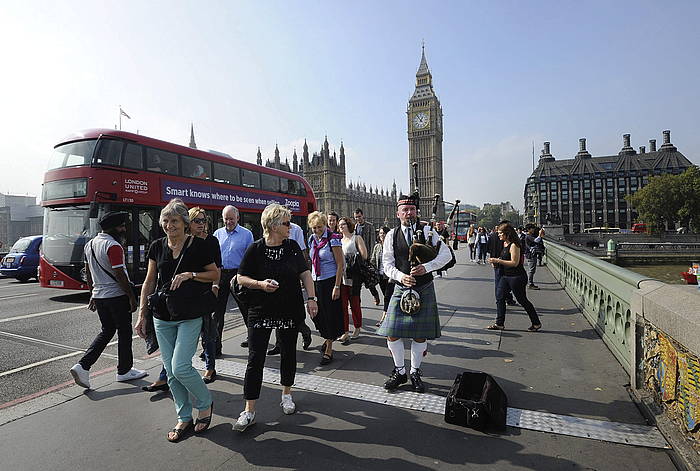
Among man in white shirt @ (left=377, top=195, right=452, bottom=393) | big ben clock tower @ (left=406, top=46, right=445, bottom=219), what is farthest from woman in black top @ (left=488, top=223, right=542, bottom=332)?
big ben clock tower @ (left=406, top=46, right=445, bottom=219)

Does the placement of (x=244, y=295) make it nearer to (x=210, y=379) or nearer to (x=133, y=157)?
(x=210, y=379)

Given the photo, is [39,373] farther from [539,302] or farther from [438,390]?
[539,302]

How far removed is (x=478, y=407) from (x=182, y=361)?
2.41 meters

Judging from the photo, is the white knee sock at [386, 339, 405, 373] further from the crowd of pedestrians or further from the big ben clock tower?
the big ben clock tower

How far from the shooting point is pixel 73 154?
10.4m

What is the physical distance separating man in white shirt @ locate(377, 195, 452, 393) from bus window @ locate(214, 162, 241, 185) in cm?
1110

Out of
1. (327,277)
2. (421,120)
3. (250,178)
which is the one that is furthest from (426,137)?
(327,277)

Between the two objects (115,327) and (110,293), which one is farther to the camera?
(115,327)

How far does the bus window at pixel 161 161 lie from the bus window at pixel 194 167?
13.2 inches

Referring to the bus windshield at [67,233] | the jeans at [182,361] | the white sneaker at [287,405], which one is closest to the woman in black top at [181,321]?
the jeans at [182,361]

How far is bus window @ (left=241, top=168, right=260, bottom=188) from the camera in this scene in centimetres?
1536

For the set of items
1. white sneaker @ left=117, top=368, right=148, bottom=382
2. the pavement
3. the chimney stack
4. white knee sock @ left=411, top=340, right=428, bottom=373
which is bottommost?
the pavement

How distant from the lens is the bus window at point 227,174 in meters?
14.1

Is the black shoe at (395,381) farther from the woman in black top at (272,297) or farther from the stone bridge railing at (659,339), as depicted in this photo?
the stone bridge railing at (659,339)
